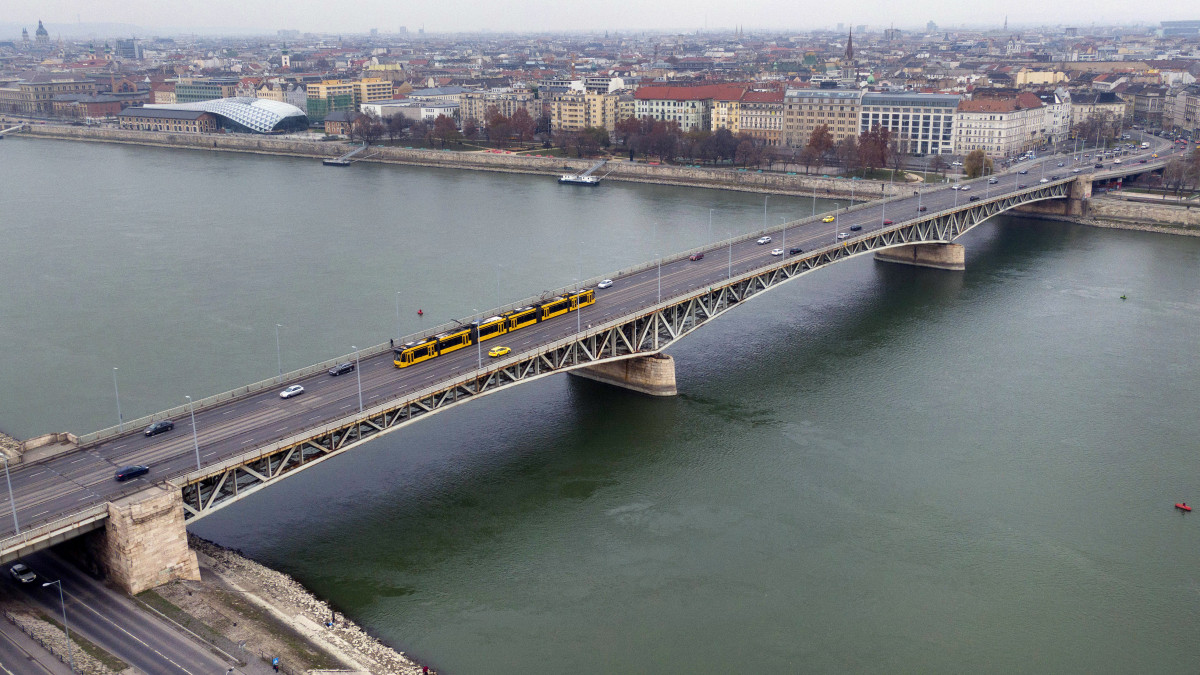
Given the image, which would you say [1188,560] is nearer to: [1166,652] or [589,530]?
[1166,652]

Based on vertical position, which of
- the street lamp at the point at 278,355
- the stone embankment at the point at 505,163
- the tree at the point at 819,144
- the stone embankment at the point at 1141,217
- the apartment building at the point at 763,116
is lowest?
the street lamp at the point at 278,355

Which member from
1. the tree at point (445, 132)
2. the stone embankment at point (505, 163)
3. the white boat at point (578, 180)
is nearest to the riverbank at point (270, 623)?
the stone embankment at point (505, 163)

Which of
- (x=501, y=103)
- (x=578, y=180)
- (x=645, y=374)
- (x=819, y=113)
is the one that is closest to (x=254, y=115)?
(x=501, y=103)

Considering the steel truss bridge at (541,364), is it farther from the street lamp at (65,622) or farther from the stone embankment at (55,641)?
the stone embankment at (55,641)

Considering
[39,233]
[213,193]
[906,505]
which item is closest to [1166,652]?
[906,505]

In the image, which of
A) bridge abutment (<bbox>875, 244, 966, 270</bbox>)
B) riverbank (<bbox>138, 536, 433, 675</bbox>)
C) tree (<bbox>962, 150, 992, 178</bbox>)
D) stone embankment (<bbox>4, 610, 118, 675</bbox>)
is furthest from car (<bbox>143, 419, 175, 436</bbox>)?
tree (<bbox>962, 150, 992, 178</bbox>)

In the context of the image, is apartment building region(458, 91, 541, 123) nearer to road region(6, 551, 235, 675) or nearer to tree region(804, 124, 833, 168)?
tree region(804, 124, 833, 168)

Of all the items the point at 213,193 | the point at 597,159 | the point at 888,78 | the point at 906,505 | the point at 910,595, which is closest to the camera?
the point at 910,595
